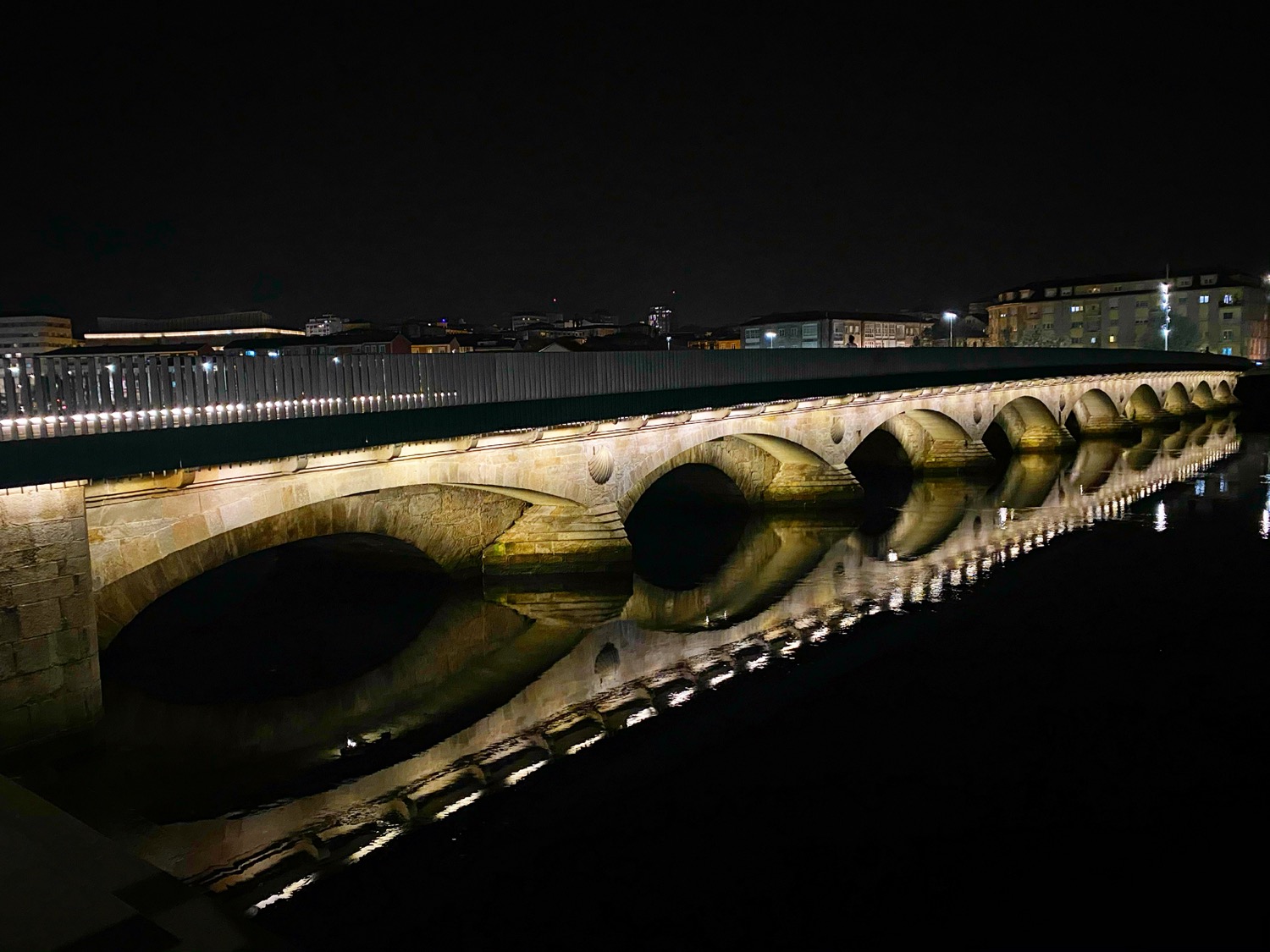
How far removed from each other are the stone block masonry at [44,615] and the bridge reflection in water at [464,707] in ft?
2.62

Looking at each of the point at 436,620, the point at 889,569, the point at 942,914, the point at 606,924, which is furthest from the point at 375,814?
the point at 889,569

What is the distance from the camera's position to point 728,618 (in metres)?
17.2

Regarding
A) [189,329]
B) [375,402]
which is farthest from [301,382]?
[189,329]

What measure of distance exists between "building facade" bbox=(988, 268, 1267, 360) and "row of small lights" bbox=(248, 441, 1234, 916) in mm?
80682

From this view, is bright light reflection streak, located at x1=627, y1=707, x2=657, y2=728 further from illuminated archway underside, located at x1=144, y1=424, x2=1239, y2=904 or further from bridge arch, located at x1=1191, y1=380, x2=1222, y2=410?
bridge arch, located at x1=1191, y1=380, x2=1222, y2=410

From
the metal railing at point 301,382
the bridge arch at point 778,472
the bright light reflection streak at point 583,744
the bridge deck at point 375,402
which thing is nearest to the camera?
the bridge deck at point 375,402

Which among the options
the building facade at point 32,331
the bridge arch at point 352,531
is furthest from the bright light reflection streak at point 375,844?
the building facade at point 32,331

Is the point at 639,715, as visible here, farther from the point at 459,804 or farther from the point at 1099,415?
the point at 1099,415

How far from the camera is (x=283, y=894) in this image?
828cm

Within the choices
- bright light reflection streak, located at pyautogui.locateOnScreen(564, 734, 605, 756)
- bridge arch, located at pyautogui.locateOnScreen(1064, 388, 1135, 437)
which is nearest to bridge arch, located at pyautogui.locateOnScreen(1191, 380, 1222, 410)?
bridge arch, located at pyautogui.locateOnScreen(1064, 388, 1135, 437)

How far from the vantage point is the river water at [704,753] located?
8.06m

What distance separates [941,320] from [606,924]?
108668 millimetres

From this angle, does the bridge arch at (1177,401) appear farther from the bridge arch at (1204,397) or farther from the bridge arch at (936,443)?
the bridge arch at (936,443)

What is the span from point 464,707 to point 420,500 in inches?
243
